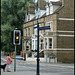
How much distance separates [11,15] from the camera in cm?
5859

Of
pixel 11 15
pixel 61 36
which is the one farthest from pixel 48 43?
pixel 11 15

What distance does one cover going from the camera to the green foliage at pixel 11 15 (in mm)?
58312

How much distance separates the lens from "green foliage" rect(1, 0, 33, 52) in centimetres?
5831

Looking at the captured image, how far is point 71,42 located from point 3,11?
23.5 metres

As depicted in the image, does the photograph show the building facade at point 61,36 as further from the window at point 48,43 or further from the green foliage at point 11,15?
the green foliage at point 11,15

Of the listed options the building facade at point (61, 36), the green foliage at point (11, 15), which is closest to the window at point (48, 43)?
the building facade at point (61, 36)


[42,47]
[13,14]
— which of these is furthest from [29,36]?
[13,14]

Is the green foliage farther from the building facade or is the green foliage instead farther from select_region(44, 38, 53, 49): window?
select_region(44, 38, 53, 49): window

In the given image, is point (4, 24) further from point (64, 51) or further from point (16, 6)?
point (64, 51)

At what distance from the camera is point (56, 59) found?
40.5 meters

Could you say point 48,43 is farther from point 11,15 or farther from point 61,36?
point 11,15

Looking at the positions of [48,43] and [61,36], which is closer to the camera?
[61,36]

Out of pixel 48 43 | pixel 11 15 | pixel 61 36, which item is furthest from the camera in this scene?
pixel 11 15

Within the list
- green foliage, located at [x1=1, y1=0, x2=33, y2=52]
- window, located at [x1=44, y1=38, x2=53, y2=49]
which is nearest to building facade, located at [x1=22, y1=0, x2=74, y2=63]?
window, located at [x1=44, y1=38, x2=53, y2=49]
